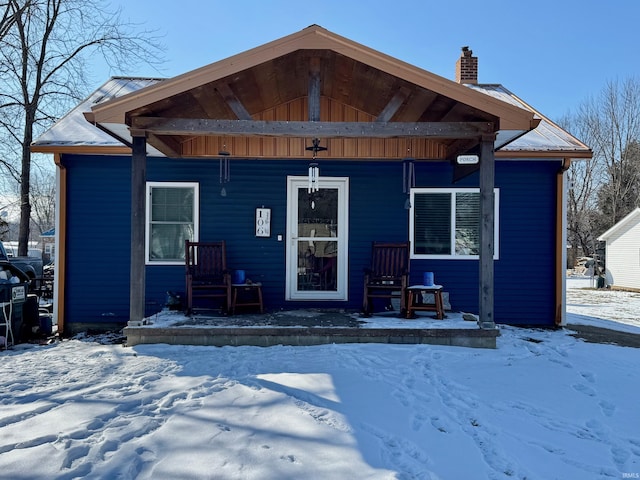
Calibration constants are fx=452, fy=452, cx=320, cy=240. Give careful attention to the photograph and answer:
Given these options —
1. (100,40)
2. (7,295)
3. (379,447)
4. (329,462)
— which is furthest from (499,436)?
(100,40)

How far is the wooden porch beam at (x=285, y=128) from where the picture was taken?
14.4 ft

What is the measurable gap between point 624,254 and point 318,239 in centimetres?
1449

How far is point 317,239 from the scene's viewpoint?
20.8ft

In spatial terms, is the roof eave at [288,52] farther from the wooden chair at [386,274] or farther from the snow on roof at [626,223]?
the snow on roof at [626,223]

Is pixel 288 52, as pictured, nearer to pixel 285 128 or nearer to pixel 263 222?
pixel 285 128

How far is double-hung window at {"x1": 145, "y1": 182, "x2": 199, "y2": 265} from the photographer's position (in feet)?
20.3

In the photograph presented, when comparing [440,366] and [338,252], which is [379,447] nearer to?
[440,366]

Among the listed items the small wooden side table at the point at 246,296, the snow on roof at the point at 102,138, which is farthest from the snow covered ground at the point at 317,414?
the snow on roof at the point at 102,138

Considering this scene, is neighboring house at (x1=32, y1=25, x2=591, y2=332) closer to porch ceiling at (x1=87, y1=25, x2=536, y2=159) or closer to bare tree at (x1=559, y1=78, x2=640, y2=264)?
porch ceiling at (x1=87, y1=25, x2=536, y2=159)

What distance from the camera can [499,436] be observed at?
8.50ft

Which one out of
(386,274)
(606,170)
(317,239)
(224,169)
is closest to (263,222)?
(317,239)

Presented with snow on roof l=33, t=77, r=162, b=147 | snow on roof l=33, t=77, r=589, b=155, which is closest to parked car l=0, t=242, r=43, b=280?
snow on roof l=33, t=77, r=162, b=147

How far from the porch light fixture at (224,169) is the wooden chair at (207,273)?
0.73m

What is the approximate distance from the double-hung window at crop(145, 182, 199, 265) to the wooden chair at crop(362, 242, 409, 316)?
2.45m
